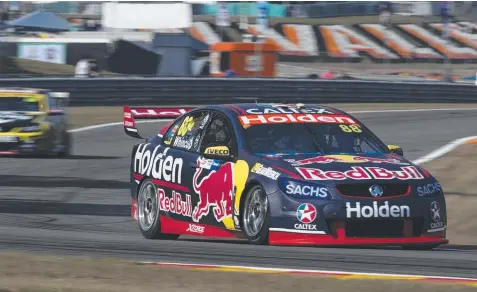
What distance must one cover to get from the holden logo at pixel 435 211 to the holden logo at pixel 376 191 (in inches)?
19.6

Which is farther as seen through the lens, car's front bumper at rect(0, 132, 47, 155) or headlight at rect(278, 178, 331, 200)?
car's front bumper at rect(0, 132, 47, 155)

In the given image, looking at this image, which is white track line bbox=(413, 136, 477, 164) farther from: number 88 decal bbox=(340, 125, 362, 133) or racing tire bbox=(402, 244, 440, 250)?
racing tire bbox=(402, 244, 440, 250)

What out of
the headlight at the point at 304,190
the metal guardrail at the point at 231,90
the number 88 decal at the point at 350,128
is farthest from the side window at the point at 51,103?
the headlight at the point at 304,190

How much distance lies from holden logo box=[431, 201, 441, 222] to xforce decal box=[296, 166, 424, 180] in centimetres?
25

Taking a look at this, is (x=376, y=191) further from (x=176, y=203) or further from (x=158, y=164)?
(x=158, y=164)

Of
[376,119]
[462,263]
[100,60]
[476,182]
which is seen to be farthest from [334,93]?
[462,263]

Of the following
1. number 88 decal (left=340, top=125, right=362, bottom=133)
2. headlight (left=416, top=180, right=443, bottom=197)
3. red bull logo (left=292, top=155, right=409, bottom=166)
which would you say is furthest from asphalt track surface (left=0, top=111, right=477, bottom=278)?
number 88 decal (left=340, top=125, right=362, bottom=133)

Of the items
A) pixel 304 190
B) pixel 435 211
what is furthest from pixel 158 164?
pixel 435 211

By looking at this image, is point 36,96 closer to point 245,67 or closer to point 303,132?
point 303,132

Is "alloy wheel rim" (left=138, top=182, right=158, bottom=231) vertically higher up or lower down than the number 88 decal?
lower down

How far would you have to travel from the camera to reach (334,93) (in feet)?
108

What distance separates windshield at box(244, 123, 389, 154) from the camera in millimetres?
8859

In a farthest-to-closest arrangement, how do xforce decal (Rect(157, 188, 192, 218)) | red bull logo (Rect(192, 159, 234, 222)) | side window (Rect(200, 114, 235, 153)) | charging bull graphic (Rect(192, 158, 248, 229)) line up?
xforce decal (Rect(157, 188, 192, 218))
side window (Rect(200, 114, 235, 153))
red bull logo (Rect(192, 159, 234, 222))
charging bull graphic (Rect(192, 158, 248, 229))

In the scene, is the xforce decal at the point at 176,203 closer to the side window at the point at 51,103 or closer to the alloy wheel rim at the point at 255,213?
the alloy wheel rim at the point at 255,213
